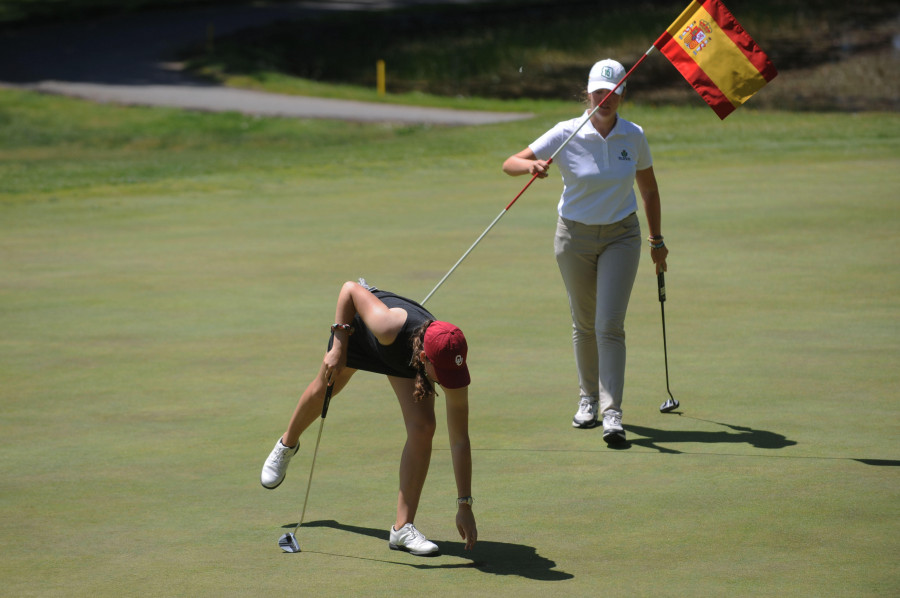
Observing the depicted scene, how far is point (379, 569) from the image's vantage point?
5.27 metres

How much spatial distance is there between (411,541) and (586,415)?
7.50 feet

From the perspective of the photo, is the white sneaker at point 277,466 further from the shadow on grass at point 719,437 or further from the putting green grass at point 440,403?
the shadow on grass at point 719,437

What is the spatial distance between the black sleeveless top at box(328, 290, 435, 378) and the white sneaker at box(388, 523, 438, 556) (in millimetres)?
691

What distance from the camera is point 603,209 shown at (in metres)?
7.16

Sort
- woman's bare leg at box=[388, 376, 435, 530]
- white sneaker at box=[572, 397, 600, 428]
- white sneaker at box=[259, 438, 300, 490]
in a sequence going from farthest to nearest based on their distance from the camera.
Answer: white sneaker at box=[572, 397, 600, 428] → white sneaker at box=[259, 438, 300, 490] → woman's bare leg at box=[388, 376, 435, 530]

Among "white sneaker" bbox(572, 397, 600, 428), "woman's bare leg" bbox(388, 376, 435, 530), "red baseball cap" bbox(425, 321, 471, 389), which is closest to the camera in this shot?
"red baseball cap" bbox(425, 321, 471, 389)

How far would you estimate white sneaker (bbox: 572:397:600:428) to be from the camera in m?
7.40

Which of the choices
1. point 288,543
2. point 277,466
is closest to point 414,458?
point 288,543

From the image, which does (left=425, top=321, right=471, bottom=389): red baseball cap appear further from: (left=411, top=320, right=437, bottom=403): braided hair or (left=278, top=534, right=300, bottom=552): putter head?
(left=278, top=534, right=300, bottom=552): putter head

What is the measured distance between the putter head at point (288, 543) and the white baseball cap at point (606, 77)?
3.11 meters

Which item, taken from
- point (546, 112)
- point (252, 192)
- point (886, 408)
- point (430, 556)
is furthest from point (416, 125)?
point (430, 556)

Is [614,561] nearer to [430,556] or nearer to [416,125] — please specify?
[430,556]

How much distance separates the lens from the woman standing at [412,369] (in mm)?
5215

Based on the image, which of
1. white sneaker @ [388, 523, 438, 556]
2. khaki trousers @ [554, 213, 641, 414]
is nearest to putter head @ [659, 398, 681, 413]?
khaki trousers @ [554, 213, 641, 414]
